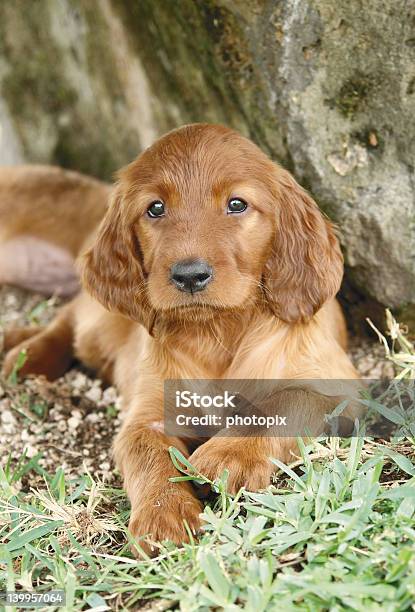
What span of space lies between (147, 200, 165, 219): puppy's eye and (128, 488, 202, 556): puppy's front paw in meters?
1.09

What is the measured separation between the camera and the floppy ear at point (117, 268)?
3486mm

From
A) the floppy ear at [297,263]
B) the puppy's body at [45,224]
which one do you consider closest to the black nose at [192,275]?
the floppy ear at [297,263]

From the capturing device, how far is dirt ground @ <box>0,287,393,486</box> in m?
3.79

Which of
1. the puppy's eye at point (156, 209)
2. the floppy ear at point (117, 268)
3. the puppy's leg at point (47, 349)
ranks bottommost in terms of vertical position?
the puppy's leg at point (47, 349)

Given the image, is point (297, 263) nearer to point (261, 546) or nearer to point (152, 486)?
point (152, 486)

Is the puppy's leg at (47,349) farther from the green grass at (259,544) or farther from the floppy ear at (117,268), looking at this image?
the green grass at (259,544)

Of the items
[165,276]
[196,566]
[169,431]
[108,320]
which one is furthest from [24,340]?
[196,566]

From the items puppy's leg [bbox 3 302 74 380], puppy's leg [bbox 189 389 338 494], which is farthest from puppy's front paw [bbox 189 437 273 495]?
puppy's leg [bbox 3 302 74 380]

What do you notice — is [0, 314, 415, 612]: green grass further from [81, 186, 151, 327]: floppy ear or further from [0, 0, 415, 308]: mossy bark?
[0, 0, 415, 308]: mossy bark

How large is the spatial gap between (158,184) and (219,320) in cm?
63

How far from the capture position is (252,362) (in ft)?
11.3

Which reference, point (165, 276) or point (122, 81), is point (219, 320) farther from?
point (122, 81)

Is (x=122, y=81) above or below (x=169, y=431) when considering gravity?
above

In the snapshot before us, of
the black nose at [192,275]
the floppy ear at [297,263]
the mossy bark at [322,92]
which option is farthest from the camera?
the mossy bark at [322,92]
